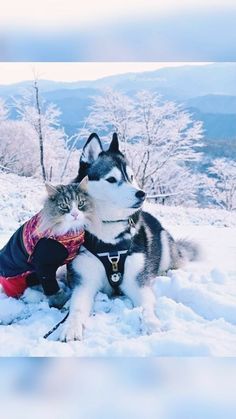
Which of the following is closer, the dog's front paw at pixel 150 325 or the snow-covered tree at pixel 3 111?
the dog's front paw at pixel 150 325

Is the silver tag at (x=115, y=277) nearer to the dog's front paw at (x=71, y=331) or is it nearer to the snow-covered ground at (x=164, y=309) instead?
the snow-covered ground at (x=164, y=309)

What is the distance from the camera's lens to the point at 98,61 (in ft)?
4.33

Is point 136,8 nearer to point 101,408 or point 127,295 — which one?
point 127,295

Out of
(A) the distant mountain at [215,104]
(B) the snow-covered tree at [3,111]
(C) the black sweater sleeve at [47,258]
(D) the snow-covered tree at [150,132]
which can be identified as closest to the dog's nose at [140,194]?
(D) the snow-covered tree at [150,132]

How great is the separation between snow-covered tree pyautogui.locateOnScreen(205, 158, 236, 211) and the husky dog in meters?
0.22

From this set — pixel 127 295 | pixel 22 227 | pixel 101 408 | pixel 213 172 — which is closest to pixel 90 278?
pixel 127 295

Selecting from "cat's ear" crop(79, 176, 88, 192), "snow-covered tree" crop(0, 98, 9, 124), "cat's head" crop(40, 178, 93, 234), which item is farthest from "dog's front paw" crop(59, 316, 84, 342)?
"snow-covered tree" crop(0, 98, 9, 124)

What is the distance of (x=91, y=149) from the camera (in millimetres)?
1332

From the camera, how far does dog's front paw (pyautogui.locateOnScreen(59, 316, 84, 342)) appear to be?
1.23m

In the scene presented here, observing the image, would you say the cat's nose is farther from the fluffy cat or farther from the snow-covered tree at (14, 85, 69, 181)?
the snow-covered tree at (14, 85, 69, 181)

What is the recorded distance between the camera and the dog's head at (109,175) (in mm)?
1297

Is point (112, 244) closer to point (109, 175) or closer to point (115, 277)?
point (115, 277)

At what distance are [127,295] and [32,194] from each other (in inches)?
15.5

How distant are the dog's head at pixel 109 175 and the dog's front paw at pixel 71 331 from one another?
329 millimetres
